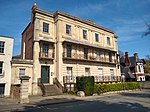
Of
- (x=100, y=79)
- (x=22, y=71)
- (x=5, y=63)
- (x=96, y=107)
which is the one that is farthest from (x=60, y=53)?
(x=96, y=107)

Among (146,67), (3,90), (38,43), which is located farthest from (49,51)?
(146,67)

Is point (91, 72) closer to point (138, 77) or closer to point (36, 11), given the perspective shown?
point (36, 11)

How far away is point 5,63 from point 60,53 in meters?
7.34

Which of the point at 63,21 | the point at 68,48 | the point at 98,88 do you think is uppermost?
the point at 63,21

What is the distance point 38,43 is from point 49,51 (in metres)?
2.07

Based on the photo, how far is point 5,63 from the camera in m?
17.4

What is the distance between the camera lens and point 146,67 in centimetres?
4556

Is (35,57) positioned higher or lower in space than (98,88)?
higher

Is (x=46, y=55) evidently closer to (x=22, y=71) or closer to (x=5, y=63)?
(x=22, y=71)

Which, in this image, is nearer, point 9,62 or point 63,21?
point 9,62

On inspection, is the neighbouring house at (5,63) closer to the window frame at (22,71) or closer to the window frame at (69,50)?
the window frame at (22,71)

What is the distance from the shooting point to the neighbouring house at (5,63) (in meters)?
16.9

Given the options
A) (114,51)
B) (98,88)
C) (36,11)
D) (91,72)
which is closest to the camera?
(98,88)

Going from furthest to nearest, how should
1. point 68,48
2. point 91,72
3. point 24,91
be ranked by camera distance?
point 91,72
point 68,48
point 24,91
